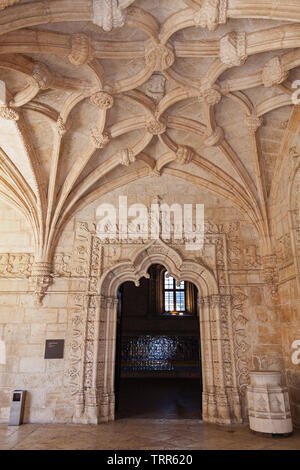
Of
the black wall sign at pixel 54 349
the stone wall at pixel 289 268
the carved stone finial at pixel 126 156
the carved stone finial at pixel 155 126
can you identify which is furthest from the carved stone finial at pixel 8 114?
the stone wall at pixel 289 268

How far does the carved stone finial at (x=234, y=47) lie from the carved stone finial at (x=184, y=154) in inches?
95.3

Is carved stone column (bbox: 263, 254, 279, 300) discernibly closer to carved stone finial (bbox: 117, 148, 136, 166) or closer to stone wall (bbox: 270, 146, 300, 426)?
stone wall (bbox: 270, 146, 300, 426)

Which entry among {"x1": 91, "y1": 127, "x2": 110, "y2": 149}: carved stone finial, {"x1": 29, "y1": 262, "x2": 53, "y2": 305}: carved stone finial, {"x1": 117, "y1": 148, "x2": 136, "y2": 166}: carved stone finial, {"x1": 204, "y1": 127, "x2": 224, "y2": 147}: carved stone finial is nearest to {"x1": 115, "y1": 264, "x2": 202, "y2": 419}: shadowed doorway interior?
{"x1": 29, "y1": 262, "x2": 53, "y2": 305}: carved stone finial

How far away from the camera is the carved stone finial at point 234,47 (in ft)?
14.3

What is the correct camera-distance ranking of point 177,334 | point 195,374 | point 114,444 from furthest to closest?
point 177,334 < point 195,374 < point 114,444

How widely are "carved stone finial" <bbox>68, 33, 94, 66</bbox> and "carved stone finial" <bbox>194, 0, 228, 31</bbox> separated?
145 centimetres

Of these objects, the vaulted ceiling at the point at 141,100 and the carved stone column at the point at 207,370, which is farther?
the carved stone column at the point at 207,370

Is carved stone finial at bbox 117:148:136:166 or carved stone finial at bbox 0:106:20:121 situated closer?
carved stone finial at bbox 0:106:20:121

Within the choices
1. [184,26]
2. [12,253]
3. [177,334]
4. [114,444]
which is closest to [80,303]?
[12,253]

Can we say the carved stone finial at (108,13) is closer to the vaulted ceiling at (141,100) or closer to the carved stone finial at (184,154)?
the vaulted ceiling at (141,100)

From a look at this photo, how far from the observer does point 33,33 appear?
164 inches

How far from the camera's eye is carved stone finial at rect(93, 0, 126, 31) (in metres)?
3.77

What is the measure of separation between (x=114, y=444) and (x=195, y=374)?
8.90 meters
